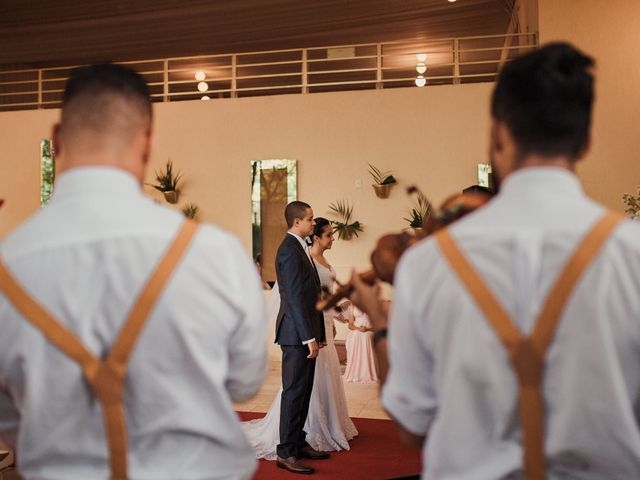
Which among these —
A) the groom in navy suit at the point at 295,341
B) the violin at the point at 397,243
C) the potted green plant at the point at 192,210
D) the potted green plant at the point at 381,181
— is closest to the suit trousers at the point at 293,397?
the groom in navy suit at the point at 295,341

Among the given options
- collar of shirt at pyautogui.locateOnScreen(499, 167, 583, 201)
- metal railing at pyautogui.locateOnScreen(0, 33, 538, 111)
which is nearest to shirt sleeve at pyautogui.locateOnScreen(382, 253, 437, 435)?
collar of shirt at pyautogui.locateOnScreen(499, 167, 583, 201)

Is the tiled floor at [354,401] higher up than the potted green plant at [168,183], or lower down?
lower down

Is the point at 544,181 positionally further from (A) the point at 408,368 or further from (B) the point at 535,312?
(A) the point at 408,368

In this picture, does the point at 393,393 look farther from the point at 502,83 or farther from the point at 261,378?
the point at 502,83

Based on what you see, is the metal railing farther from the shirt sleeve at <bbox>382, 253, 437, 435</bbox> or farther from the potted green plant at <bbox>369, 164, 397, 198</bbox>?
the shirt sleeve at <bbox>382, 253, 437, 435</bbox>

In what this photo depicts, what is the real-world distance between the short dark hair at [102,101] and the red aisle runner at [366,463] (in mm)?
3475

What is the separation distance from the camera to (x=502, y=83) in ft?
4.70

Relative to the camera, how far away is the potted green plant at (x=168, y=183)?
10.5m

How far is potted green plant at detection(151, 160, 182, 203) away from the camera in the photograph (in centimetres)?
1052

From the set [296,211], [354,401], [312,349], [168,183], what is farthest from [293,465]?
[168,183]

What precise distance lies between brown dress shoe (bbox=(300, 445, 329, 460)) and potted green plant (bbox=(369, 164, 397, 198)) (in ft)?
17.7

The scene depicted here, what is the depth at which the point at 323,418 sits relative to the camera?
5.24 meters

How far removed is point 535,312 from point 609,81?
8289mm

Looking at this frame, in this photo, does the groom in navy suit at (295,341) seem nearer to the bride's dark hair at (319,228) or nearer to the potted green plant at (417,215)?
the bride's dark hair at (319,228)
